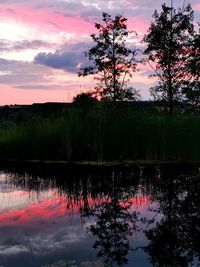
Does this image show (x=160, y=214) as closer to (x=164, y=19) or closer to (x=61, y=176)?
(x=61, y=176)

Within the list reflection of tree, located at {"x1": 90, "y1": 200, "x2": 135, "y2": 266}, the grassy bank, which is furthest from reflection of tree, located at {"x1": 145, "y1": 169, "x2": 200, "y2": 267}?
the grassy bank

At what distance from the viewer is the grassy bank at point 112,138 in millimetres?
15133

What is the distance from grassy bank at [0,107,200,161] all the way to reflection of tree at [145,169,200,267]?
423 centimetres

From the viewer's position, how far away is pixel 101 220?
7867 millimetres

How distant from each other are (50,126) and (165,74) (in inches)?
677

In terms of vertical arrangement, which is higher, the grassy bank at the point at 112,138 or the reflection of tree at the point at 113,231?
the grassy bank at the point at 112,138

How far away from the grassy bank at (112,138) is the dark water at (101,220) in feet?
7.89

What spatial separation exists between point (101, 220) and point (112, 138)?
7614 millimetres

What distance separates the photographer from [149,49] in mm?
32406

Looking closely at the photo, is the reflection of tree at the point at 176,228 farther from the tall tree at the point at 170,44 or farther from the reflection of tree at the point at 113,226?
the tall tree at the point at 170,44

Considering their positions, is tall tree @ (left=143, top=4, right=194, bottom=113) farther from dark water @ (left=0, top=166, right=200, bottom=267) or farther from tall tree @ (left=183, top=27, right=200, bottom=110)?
dark water @ (left=0, top=166, right=200, bottom=267)

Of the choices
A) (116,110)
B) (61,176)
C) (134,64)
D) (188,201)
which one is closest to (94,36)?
(134,64)

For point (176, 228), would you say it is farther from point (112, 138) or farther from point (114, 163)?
point (112, 138)

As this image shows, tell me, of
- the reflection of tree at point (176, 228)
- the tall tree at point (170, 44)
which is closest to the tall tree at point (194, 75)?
the tall tree at point (170, 44)
